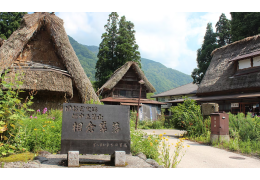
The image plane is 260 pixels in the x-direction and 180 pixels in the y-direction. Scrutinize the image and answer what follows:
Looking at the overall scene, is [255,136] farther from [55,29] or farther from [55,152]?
[55,29]

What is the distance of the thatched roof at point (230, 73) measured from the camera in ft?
48.1

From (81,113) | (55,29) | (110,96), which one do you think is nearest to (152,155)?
(81,113)

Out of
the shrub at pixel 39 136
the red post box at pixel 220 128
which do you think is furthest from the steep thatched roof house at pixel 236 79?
the shrub at pixel 39 136

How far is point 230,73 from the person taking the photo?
54.6 feet

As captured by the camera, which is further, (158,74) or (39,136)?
(158,74)

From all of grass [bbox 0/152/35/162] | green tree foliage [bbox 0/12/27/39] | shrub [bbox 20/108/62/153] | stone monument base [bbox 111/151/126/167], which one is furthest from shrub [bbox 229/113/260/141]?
green tree foliage [bbox 0/12/27/39]

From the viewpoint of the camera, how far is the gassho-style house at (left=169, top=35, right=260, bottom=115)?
14.2m

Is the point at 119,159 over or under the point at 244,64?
under

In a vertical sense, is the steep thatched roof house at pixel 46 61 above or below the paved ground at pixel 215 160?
above

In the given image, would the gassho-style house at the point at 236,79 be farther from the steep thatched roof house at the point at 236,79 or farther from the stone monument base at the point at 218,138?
the stone monument base at the point at 218,138

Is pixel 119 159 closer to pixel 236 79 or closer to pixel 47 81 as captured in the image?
pixel 47 81

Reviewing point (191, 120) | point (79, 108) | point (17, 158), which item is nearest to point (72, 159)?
point (79, 108)

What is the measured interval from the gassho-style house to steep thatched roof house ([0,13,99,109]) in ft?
35.1

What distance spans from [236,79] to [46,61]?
13513mm
